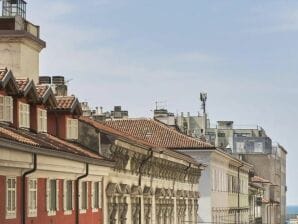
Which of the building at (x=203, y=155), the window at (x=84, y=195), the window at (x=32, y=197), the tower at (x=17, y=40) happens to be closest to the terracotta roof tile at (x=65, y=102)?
the tower at (x=17, y=40)

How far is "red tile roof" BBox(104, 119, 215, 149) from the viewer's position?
73.2 metres

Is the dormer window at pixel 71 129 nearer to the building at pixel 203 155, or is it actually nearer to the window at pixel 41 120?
the window at pixel 41 120

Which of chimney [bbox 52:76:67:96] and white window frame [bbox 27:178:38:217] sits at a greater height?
chimney [bbox 52:76:67:96]

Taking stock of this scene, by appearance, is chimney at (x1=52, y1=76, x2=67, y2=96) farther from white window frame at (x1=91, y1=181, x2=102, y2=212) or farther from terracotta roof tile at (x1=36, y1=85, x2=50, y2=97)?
terracotta roof tile at (x1=36, y1=85, x2=50, y2=97)

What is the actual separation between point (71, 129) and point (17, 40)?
169 inches

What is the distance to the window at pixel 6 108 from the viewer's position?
33.3 meters

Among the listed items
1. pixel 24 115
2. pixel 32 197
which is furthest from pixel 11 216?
pixel 24 115

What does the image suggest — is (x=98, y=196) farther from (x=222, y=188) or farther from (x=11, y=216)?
(x=222, y=188)

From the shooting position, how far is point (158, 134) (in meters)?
74.9

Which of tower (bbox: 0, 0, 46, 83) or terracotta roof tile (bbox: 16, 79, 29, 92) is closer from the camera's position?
terracotta roof tile (bbox: 16, 79, 29, 92)

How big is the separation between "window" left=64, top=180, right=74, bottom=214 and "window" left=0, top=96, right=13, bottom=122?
3.63m

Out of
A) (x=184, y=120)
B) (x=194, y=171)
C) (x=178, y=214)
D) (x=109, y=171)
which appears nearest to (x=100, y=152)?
(x=109, y=171)

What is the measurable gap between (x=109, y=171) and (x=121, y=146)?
1.83 meters

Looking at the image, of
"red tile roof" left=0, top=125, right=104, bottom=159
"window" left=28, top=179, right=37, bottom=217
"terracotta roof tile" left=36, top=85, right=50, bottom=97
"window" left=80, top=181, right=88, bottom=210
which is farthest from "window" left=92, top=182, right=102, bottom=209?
"window" left=28, top=179, right=37, bottom=217
